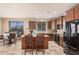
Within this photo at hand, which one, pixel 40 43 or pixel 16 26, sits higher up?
pixel 16 26

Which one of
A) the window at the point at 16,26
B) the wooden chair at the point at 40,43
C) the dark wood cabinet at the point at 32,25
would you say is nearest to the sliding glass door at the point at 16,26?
the window at the point at 16,26

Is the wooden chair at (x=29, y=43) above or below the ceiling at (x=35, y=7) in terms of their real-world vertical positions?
below

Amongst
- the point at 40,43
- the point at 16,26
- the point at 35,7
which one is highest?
the point at 35,7

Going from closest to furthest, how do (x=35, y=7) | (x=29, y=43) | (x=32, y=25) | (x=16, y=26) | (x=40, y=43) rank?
(x=35, y=7), (x=29, y=43), (x=40, y=43), (x=16, y=26), (x=32, y=25)

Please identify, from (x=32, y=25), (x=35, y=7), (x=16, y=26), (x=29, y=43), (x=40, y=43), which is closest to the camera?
(x=35, y=7)

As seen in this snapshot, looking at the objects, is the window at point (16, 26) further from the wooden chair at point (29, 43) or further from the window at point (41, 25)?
the wooden chair at point (29, 43)

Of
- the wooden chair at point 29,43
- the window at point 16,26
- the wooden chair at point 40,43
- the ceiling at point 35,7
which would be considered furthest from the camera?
the window at point 16,26

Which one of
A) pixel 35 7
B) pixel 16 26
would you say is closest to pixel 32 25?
pixel 16 26

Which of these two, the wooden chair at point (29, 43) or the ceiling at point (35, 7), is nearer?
the ceiling at point (35, 7)

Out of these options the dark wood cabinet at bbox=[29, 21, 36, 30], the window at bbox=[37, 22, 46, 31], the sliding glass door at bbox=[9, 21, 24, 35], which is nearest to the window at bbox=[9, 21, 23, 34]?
the sliding glass door at bbox=[9, 21, 24, 35]

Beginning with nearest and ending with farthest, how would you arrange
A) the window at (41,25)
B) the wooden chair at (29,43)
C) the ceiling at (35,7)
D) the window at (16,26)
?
the ceiling at (35,7) → the wooden chair at (29,43) → the window at (16,26) → the window at (41,25)

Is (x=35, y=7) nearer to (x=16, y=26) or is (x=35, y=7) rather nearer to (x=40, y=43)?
(x=40, y=43)

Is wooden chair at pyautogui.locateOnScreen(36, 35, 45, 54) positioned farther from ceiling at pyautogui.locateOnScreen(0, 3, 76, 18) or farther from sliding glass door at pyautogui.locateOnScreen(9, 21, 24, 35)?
sliding glass door at pyautogui.locateOnScreen(9, 21, 24, 35)

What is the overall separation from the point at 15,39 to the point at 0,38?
0.76 meters
